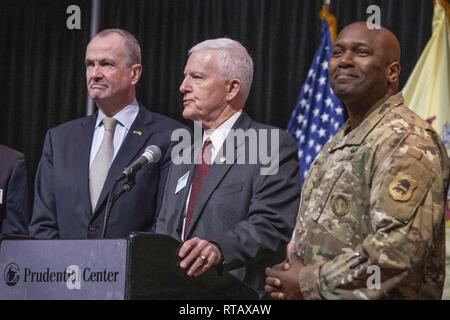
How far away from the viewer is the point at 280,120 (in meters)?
4.73

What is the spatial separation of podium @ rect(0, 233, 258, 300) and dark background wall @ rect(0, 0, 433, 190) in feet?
4.33

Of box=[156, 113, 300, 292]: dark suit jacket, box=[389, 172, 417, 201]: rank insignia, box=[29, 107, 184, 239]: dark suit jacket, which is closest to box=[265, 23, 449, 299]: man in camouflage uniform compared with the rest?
box=[389, 172, 417, 201]: rank insignia

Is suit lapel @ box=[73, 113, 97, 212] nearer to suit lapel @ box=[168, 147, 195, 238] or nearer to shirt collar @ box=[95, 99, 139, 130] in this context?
shirt collar @ box=[95, 99, 139, 130]

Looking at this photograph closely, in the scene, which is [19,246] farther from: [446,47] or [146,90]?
[446,47]

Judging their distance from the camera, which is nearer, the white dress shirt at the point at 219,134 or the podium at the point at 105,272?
the podium at the point at 105,272

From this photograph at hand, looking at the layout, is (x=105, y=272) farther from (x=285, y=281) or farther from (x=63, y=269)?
(x=285, y=281)

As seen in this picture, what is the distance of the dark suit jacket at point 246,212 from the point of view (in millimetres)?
3941

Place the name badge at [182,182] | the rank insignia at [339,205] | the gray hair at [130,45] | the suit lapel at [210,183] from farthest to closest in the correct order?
the gray hair at [130,45]
the name badge at [182,182]
the suit lapel at [210,183]
the rank insignia at [339,205]

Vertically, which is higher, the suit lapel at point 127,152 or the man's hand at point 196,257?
the suit lapel at point 127,152

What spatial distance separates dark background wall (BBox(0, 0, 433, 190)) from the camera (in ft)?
15.1

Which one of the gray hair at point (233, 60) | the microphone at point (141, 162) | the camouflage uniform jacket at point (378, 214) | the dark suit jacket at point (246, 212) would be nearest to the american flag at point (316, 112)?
the gray hair at point (233, 60)

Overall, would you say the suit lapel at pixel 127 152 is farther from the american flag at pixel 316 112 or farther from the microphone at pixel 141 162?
the american flag at pixel 316 112

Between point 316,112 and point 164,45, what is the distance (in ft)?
3.07

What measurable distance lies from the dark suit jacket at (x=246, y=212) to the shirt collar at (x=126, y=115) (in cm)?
60
